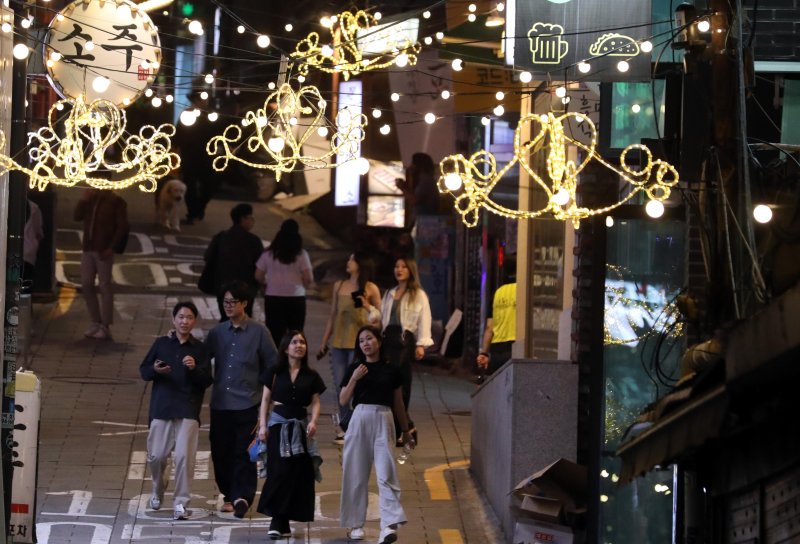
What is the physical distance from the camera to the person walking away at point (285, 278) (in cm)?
1695

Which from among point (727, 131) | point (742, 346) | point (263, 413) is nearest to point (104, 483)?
point (263, 413)

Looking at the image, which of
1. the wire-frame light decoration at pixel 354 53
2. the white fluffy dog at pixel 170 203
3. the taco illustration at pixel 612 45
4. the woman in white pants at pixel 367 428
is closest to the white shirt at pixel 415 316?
the wire-frame light decoration at pixel 354 53

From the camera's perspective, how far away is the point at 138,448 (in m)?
14.4

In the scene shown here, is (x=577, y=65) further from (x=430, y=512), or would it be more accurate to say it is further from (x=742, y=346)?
(x=742, y=346)

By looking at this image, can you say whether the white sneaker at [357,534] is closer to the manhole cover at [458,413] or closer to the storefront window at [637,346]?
the storefront window at [637,346]

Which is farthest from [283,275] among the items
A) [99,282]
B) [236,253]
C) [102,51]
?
[102,51]

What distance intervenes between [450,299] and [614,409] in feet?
33.8

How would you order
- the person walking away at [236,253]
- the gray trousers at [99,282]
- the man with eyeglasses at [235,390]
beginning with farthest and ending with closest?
the gray trousers at [99,282], the person walking away at [236,253], the man with eyeglasses at [235,390]

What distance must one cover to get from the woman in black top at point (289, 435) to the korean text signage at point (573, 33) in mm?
2916

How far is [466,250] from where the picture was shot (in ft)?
70.2

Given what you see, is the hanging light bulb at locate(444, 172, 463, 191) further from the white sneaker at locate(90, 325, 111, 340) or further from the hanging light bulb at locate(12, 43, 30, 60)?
the white sneaker at locate(90, 325, 111, 340)

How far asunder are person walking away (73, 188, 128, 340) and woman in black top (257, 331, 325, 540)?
7545 millimetres

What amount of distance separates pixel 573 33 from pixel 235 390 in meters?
3.97

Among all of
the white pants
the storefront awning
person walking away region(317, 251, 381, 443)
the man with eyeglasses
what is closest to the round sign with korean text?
the man with eyeglasses
